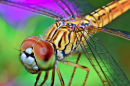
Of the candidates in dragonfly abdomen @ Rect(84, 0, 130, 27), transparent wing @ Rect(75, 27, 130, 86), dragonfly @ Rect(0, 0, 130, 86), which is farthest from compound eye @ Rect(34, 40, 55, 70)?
dragonfly abdomen @ Rect(84, 0, 130, 27)

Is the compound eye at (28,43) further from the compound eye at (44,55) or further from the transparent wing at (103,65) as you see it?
the transparent wing at (103,65)

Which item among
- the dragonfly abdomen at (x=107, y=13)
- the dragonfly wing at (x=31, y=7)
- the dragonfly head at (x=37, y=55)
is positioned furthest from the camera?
the dragonfly abdomen at (x=107, y=13)

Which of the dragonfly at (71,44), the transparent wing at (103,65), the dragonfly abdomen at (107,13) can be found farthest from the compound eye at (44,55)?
the dragonfly abdomen at (107,13)

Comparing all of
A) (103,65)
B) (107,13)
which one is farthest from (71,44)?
(107,13)

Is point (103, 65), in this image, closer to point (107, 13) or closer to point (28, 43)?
point (28, 43)

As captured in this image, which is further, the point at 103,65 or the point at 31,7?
the point at 31,7

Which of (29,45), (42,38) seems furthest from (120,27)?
(29,45)
